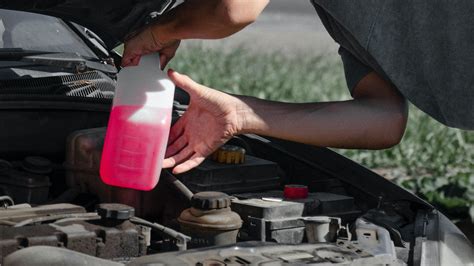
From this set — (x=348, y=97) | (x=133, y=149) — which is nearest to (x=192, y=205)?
(x=133, y=149)

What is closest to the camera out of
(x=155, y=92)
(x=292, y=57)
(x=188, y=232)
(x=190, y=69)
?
(x=188, y=232)

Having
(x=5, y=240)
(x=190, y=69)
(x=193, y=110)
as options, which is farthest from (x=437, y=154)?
(x=5, y=240)

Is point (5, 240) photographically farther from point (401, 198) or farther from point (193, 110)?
point (401, 198)

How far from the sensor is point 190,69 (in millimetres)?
8688

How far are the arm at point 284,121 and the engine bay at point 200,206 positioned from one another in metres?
0.09

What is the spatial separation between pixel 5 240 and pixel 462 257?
1.33 metres

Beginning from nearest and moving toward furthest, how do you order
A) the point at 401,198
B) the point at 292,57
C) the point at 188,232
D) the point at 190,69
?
the point at 188,232, the point at 401,198, the point at 190,69, the point at 292,57

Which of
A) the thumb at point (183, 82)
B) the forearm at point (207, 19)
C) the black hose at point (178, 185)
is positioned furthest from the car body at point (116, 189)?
the forearm at point (207, 19)

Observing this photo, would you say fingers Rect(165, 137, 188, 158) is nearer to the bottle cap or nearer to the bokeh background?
the bottle cap

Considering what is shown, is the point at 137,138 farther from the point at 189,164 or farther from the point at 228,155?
the point at 228,155

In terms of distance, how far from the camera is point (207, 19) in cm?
271

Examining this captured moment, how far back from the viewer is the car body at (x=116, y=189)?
91.2 inches

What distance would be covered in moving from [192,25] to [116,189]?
544 millimetres

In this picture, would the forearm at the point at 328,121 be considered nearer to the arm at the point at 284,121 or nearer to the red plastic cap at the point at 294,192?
the arm at the point at 284,121
